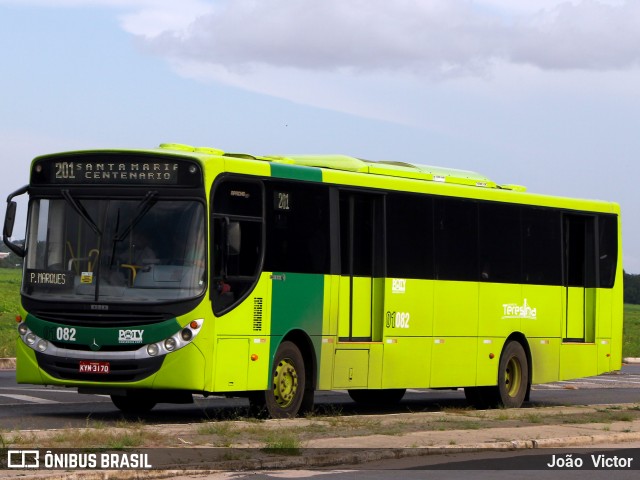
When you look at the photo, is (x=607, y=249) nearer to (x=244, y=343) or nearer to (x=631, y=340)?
(x=244, y=343)

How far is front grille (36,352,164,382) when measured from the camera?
57.0 feet

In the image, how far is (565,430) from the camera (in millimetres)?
18109

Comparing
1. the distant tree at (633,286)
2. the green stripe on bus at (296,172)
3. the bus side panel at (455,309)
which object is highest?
the distant tree at (633,286)

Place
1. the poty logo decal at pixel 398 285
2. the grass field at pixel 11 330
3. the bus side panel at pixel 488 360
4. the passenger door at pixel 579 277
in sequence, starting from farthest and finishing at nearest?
the grass field at pixel 11 330 → the passenger door at pixel 579 277 → the bus side panel at pixel 488 360 → the poty logo decal at pixel 398 285

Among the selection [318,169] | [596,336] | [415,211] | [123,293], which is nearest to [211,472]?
[123,293]

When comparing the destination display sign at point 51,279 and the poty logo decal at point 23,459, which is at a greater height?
the destination display sign at point 51,279

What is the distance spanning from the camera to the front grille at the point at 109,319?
17.4m

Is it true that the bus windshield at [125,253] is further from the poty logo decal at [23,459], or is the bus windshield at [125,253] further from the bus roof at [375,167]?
the poty logo decal at [23,459]

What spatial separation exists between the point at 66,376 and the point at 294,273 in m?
3.31

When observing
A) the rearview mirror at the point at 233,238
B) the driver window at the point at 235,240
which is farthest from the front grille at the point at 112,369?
the rearview mirror at the point at 233,238

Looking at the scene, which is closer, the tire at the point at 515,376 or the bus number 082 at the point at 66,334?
the bus number 082 at the point at 66,334

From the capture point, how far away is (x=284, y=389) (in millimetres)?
19000

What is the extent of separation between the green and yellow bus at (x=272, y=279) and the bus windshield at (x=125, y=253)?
2 cm

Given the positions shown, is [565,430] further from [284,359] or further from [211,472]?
[211,472]
